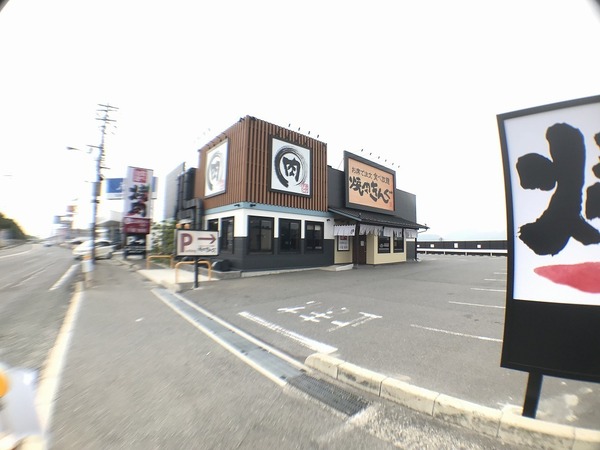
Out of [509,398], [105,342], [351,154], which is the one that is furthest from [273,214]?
[509,398]

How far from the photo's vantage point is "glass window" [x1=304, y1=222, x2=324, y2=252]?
15414 millimetres

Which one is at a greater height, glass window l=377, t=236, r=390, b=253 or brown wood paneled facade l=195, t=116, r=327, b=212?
brown wood paneled facade l=195, t=116, r=327, b=212

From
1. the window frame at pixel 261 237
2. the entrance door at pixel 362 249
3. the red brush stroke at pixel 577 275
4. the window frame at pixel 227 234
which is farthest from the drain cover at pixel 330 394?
the entrance door at pixel 362 249

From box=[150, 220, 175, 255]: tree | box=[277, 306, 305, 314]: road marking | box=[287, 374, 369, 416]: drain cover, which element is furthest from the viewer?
box=[150, 220, 175, 255]: tree

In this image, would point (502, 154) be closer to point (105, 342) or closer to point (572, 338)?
point (572, 338)

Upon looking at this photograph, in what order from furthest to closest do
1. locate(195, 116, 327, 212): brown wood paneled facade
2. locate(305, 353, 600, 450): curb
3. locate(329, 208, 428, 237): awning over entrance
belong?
locate(329, 208, 428, 237): awning over entrance, locate(195, 116, 327, 212): brown wood paneled facade, locate(305, 353, 600, 450): curb

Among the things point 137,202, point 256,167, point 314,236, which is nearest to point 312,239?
point 314,236

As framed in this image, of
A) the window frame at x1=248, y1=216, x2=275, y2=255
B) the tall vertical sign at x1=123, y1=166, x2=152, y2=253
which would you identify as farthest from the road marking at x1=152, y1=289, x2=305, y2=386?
the tall vertical sign at x1=123, y1=166, x2=152, y2=253

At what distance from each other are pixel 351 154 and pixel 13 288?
58.9ft

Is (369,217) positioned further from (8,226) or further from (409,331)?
(8,226)

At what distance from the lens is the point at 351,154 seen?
1816cm

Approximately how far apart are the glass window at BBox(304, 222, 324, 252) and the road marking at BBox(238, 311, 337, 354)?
31.1 ft

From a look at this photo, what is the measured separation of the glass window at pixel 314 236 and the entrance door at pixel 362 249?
3.99 meters

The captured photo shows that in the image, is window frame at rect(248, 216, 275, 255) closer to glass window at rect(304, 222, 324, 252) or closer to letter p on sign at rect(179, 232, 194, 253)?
glass window at rect(304, 222, 324, 252)
